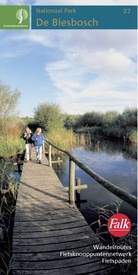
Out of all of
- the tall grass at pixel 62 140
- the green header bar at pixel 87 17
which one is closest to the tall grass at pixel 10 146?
the tall grass at pixel 62 140

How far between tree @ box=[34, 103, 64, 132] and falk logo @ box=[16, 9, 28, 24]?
56.1 ft

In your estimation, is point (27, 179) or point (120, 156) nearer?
point (27, 179)

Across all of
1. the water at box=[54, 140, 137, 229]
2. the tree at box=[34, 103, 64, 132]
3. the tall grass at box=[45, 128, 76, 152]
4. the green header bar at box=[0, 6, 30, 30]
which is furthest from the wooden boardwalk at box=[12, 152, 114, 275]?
the tree at box=[34, 103, 64, 132]

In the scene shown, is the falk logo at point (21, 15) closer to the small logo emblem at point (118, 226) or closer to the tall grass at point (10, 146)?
the small logo emblem at point (118, 226)

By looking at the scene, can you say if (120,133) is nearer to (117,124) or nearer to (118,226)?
(117,124)

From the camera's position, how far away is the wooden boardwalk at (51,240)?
279 cm

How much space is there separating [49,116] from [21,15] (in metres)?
18.5

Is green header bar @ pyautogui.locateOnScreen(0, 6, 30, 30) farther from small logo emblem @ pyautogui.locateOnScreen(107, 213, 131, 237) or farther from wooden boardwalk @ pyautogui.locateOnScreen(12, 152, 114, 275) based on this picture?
small logo emblem @ pyautogui.locateOnScreen(107, 213, 131, 237)

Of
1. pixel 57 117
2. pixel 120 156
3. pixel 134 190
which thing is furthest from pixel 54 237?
pixel 57 117

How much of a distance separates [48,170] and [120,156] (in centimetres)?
792

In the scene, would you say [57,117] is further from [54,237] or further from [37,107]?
[54,237]

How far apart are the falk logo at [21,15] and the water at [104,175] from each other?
3932 millimetres

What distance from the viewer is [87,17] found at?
177 inches

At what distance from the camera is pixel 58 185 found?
254 inches
